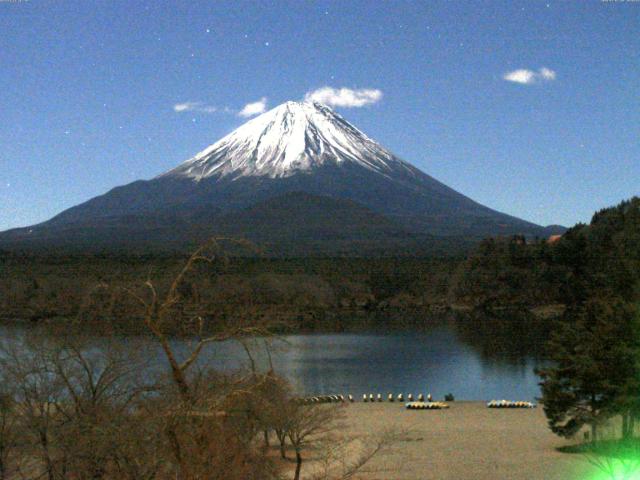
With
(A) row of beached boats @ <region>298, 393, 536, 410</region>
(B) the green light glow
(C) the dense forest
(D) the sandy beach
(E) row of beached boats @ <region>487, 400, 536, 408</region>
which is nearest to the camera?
(B) the green light glow

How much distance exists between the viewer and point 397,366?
3472 centimetres

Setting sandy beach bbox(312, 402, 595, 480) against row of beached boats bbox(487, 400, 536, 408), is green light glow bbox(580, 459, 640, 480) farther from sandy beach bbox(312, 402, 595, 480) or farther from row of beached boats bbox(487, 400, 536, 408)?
row of beached boats bbox(487, 400, 536, 408)

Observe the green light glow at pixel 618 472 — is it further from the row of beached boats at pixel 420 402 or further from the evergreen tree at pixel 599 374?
the row of beached boats at pixel 420 402

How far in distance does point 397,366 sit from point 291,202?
89086mm

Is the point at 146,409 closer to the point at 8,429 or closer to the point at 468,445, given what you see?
the point at 8,429

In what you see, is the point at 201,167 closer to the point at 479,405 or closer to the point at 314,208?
the point at 314,208

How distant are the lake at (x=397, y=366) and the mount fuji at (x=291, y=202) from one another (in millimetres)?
51909

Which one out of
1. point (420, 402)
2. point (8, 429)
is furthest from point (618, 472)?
point (420, 402)

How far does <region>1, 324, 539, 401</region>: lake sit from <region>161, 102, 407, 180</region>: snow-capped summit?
105 metres

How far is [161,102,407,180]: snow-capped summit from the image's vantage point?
149288 millimetres

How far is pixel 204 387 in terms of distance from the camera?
6.21m

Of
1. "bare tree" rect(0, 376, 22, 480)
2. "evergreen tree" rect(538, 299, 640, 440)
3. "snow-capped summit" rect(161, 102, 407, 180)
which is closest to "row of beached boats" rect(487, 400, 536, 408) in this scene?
"evergreen tree" rect(538, 299, 640, 440)

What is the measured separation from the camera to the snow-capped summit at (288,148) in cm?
14929

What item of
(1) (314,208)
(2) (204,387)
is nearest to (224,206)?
(1) (314,208)
